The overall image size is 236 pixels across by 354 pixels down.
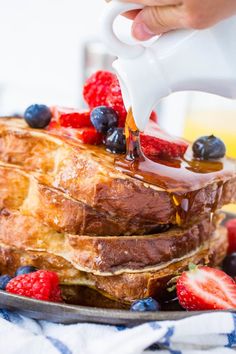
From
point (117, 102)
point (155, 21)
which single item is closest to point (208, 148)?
point (117, 102)

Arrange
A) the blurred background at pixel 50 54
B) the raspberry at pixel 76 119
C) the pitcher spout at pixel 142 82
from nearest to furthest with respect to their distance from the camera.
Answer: the pitcher spout at pixel 142 82 < the raspberry at pixel 76 119 < the blurred background at pixel 50 54

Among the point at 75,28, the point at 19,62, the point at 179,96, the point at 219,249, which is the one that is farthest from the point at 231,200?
the point at 19,62

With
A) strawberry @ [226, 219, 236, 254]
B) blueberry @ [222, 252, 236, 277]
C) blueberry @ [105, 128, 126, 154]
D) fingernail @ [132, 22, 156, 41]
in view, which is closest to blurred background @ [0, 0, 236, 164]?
strawberry @ [226, 219, 236, 254]

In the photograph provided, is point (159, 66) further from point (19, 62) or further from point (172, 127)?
point (19, 62)

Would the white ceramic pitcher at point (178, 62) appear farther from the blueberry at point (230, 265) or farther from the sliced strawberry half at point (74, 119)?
the blueberry at point (230, 265)

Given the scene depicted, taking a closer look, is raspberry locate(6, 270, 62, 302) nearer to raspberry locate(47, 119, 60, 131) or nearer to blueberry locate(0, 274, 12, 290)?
blueberry locate(0, 274, 12, 290)

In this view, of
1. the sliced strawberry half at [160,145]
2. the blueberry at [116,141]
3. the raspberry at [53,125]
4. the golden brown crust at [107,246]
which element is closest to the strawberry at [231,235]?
the golden brown crust at [107,246]
